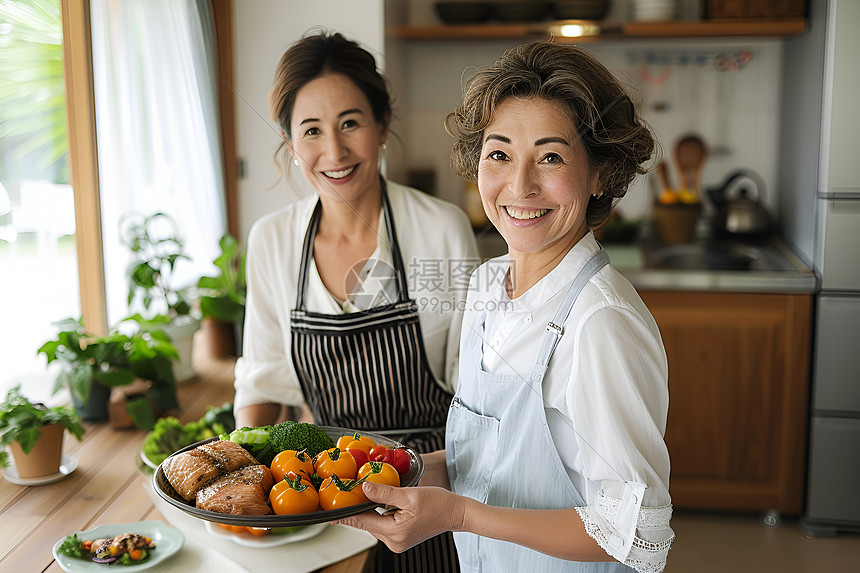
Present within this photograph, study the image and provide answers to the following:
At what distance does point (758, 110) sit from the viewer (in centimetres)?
279

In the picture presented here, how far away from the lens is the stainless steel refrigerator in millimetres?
2141

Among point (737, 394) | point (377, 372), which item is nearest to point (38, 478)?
point (377, 372)

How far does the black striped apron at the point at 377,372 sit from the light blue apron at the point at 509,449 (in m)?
0.29

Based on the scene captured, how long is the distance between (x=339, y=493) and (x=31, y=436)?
720mm

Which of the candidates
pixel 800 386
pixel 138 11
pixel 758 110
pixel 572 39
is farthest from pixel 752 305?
pixel 138 11

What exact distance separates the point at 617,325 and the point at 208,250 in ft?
5.97

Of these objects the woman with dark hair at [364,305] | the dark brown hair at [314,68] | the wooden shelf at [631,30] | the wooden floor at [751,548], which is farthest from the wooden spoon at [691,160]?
the dark brown hair at [314,68]

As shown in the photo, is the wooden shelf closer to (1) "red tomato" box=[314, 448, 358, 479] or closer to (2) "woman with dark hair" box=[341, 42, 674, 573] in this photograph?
(2) "woman with dark hair" box=[341, 42, 674, 573]

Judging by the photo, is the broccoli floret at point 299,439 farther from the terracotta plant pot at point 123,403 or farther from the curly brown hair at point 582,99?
the terracotta plant pot at point 123,403

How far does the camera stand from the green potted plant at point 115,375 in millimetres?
1604

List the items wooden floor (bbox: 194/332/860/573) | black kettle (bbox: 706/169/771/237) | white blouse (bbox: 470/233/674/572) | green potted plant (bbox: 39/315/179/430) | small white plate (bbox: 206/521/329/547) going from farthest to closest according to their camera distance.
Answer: black kettle (bbox: 706/169/771/237) < wooden floor (bbox: 194/332/860/573) < green potted plant (bbox: 39/315/179/430) < small white plate (bbox: 206/521/329/547) < white blouse (bbox: 470/233/674/572)

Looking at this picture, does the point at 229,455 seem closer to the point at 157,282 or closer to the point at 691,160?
the point at 157,282

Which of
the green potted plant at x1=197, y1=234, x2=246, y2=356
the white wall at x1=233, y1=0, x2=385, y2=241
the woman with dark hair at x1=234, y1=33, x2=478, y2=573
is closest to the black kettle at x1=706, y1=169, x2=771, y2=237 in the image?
the white wall at x1=233, y1=0, x2=385, y2=241

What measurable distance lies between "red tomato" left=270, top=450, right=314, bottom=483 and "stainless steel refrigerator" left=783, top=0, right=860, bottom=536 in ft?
5.91
